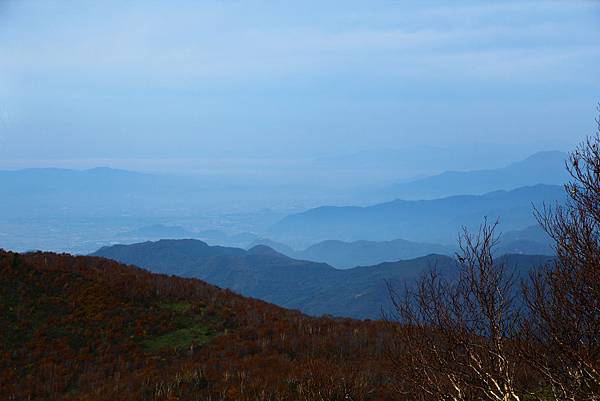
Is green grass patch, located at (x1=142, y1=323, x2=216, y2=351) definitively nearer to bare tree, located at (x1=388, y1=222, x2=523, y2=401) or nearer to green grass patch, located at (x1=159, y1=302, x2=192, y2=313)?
green grass patch, located at (x1=159, y1=302, x2=192, y2=313)

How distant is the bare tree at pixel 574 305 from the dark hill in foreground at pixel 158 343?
399 cm

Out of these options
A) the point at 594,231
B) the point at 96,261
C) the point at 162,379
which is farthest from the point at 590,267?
the point at 96,261

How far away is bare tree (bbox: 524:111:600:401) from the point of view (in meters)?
8.35

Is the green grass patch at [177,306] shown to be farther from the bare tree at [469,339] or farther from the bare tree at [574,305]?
the bare tree at [574,305]

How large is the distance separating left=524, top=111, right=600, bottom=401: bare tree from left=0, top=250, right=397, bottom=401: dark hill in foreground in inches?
157

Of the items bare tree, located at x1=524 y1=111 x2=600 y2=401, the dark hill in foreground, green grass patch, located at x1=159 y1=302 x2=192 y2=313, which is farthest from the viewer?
green grass patch, located at x1=159 y1=302 x2=192 y2=313

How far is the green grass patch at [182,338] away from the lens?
16.5 metres

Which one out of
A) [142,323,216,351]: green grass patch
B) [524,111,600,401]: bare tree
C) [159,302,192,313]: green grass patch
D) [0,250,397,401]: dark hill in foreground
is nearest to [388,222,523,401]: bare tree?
[524,111,600,401]: bare tree

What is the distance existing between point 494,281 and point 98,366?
11919 millimetres

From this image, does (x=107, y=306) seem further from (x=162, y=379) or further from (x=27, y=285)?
(x=162, y=379)

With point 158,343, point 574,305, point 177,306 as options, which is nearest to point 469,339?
point 574,305

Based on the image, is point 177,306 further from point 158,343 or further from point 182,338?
point 158,343

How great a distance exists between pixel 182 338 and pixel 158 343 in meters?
0.86

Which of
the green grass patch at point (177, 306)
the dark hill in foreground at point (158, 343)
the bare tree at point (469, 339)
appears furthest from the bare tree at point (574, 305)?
the green grass patch at point (177, 306)
